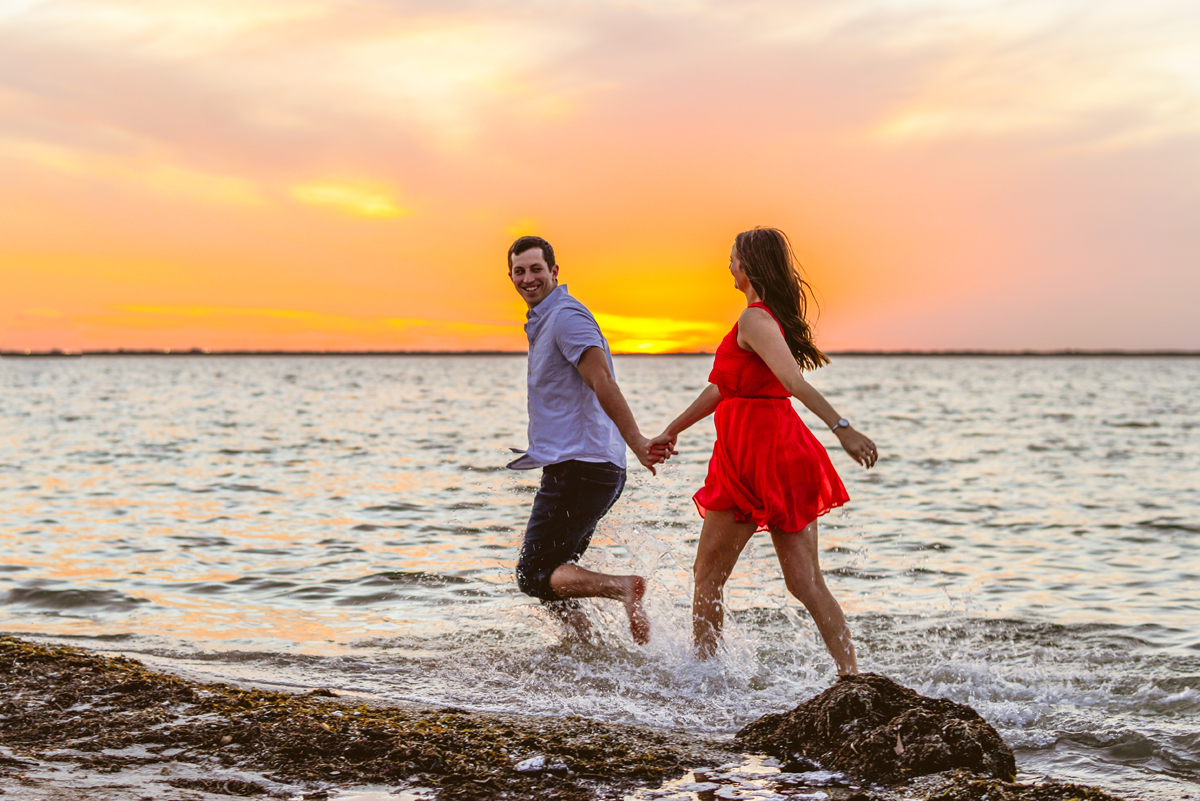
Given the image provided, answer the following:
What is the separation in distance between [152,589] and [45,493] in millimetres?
6511

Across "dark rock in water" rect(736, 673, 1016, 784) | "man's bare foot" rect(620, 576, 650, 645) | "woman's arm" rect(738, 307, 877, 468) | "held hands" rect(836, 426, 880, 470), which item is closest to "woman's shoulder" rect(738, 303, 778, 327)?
"woman's arm" rect(738, 307, 877, 468)

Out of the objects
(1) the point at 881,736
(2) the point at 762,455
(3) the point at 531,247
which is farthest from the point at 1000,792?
(3) the point at 531,247

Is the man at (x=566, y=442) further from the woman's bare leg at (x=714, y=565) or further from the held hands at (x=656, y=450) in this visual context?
the woman's bare leg at (x=714, y=565)

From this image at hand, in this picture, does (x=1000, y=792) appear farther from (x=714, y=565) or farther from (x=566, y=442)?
(x=566, y=442)

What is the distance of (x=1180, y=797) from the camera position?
12.7ft

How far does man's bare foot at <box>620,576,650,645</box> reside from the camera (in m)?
5.27

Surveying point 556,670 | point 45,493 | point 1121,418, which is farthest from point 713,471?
point 1121,418

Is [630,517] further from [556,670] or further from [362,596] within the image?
[362,596]

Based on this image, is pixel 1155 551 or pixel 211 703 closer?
pixel 211 703

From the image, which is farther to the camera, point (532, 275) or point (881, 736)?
point (532, 275)

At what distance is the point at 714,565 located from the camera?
16.6 ft

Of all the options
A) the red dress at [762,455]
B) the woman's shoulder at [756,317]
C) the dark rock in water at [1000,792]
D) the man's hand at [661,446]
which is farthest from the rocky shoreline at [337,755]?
the woman's shoulder at [756,317]

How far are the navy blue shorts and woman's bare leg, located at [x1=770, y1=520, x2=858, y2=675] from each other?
991 mm

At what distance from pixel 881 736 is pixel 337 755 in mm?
2049
